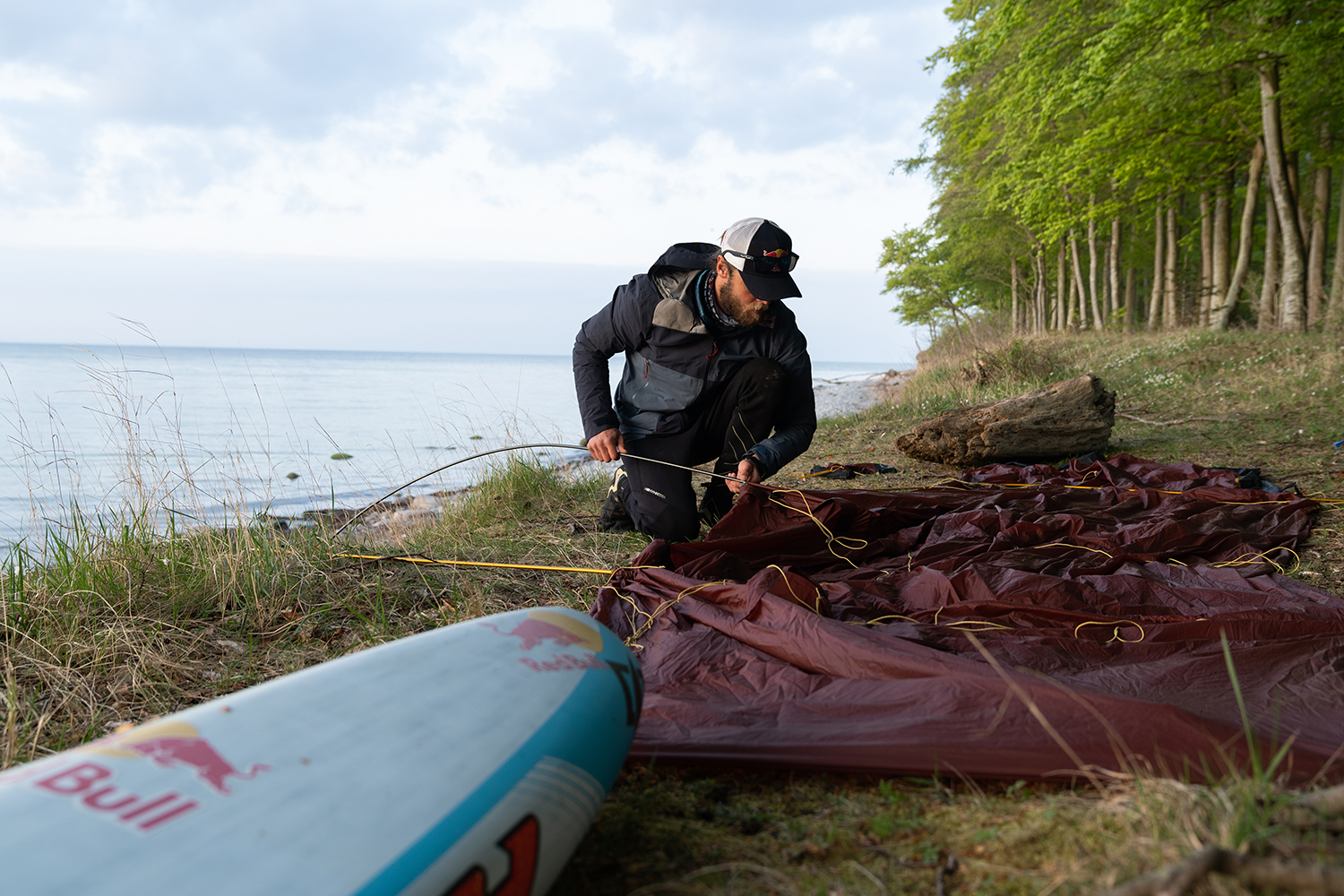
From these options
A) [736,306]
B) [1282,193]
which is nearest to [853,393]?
[1282,193]

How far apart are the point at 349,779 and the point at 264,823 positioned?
0.12 metres

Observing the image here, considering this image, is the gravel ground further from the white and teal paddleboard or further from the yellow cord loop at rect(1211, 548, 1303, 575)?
the white and teal paddleboard

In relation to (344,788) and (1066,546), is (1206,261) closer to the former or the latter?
(1066,546)

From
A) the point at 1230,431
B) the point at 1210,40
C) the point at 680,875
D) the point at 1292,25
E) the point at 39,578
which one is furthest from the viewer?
the point at 1210,40

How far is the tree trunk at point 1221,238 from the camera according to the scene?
1370 cm

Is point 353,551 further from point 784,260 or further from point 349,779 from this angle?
point 349,779

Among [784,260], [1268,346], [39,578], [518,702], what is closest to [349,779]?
[518,702]

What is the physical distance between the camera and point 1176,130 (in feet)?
39.1

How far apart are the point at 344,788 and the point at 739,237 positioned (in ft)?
9.12

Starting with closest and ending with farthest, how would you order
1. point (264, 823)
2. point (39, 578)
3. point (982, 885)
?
1. point (264, 823)
2. point (982, 885)
3. point (39, 578)

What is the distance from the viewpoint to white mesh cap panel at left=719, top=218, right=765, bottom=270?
3.32 m

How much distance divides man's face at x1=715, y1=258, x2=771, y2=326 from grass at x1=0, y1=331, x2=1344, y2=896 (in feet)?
4.09

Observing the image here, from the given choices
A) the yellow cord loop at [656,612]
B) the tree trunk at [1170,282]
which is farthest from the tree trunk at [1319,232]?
the yellow cord loop at [656,612]

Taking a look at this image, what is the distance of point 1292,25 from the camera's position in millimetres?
8922
